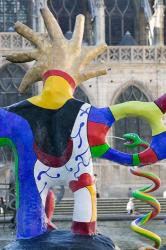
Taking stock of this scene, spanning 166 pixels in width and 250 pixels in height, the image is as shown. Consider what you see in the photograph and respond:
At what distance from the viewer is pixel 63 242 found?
7.80m

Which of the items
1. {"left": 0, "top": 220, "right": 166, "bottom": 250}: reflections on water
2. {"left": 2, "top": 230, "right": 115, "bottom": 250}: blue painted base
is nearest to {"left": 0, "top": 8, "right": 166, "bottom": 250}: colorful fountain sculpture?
{"left": 2, "top": 230, "right": 115, "bottom": 250}: blue painted base

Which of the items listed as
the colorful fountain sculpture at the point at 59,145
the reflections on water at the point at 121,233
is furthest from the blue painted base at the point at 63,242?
the reflections on water at the point at 121,233

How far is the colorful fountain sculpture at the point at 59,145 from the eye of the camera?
26.8ft

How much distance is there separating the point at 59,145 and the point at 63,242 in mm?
1170

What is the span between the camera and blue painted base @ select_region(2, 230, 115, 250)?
775cm

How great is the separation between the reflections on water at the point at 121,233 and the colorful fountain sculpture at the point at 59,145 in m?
4.57

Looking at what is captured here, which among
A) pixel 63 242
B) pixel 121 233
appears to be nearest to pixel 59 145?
pixel 63 242

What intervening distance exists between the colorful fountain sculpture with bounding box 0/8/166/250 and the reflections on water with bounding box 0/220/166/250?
15.0ft

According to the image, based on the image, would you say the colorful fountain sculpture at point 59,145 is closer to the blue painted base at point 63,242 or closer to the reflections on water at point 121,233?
the blue painted base at point 63,242

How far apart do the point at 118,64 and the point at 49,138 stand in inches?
832

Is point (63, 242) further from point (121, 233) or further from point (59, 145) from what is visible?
point (121, 233)

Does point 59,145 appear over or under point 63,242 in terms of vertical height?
over

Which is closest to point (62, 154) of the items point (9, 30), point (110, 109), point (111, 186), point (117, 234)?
point (110, 109)

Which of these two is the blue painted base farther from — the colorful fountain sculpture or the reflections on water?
the reflections on water
